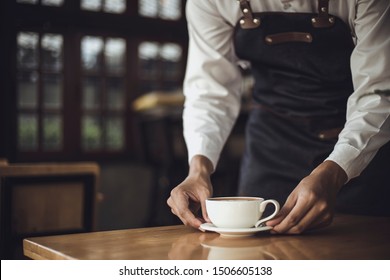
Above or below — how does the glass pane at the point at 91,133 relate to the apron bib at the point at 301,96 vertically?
below

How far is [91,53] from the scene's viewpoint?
5.94 meters

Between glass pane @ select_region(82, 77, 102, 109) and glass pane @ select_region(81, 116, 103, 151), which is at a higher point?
glass pane @ select_region(82, 77, 102, 109)

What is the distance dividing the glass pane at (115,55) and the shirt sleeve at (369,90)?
4.86 m

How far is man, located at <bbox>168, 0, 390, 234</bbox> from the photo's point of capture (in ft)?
4.25

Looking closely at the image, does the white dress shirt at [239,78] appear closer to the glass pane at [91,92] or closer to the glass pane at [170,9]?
the glass pane at [91,92]

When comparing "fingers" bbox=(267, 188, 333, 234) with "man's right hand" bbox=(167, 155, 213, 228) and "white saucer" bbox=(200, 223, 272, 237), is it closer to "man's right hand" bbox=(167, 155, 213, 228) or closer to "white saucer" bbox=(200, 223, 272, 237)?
"white saucer" bbox=(200, 223, 272, 237)

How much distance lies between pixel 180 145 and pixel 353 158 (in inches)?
113

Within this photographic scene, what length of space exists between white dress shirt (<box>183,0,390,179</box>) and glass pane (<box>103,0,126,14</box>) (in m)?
4.65

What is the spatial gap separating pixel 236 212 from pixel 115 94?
5.23 meters

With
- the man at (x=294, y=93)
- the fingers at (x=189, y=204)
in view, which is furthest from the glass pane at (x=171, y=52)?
the fingers at (x=189, y=204)

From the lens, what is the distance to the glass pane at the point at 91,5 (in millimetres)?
5941

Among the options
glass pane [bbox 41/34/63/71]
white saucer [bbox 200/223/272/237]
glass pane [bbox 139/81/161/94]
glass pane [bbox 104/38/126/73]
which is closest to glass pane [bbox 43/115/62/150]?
glass pane [bbox 41/34/63/71]
